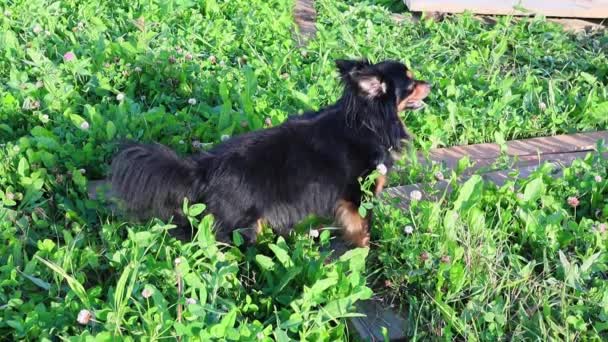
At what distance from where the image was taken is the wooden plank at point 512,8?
218 inches

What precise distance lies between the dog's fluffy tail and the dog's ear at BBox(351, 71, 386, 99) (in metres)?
0.82

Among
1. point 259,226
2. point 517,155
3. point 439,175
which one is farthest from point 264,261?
point 517,155

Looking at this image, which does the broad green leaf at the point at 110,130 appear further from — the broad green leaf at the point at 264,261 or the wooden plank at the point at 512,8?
the wooden plank at the point at 512,8

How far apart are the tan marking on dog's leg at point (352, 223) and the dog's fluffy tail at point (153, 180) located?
0.69 metres

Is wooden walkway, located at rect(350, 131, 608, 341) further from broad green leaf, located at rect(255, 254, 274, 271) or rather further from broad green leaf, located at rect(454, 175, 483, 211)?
broad green leaf, located at rect(255, 254, 274, 271)

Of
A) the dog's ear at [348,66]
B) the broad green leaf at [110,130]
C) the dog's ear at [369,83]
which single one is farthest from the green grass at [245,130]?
the dog's ear at [348,66]

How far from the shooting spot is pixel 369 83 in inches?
112

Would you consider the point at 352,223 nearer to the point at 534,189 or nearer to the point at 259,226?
the point at 259,226

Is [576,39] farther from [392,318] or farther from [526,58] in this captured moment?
[392,318]

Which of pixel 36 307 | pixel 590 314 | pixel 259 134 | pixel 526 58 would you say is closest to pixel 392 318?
pixel 590 314

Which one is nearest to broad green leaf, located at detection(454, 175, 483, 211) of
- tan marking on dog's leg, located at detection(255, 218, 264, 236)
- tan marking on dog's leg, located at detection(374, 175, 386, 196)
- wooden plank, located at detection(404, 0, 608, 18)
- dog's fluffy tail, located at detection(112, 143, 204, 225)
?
tan marking on dog's leg, located at detection(374, 175, 386, 196)

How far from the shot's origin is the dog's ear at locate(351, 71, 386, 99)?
2.82 m

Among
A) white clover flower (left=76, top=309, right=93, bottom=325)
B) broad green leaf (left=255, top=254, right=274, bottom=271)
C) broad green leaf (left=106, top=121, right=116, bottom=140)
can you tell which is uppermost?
broad green leaf (left=106, top=121, right=116, bottom=140)

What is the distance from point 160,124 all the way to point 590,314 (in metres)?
2.38
